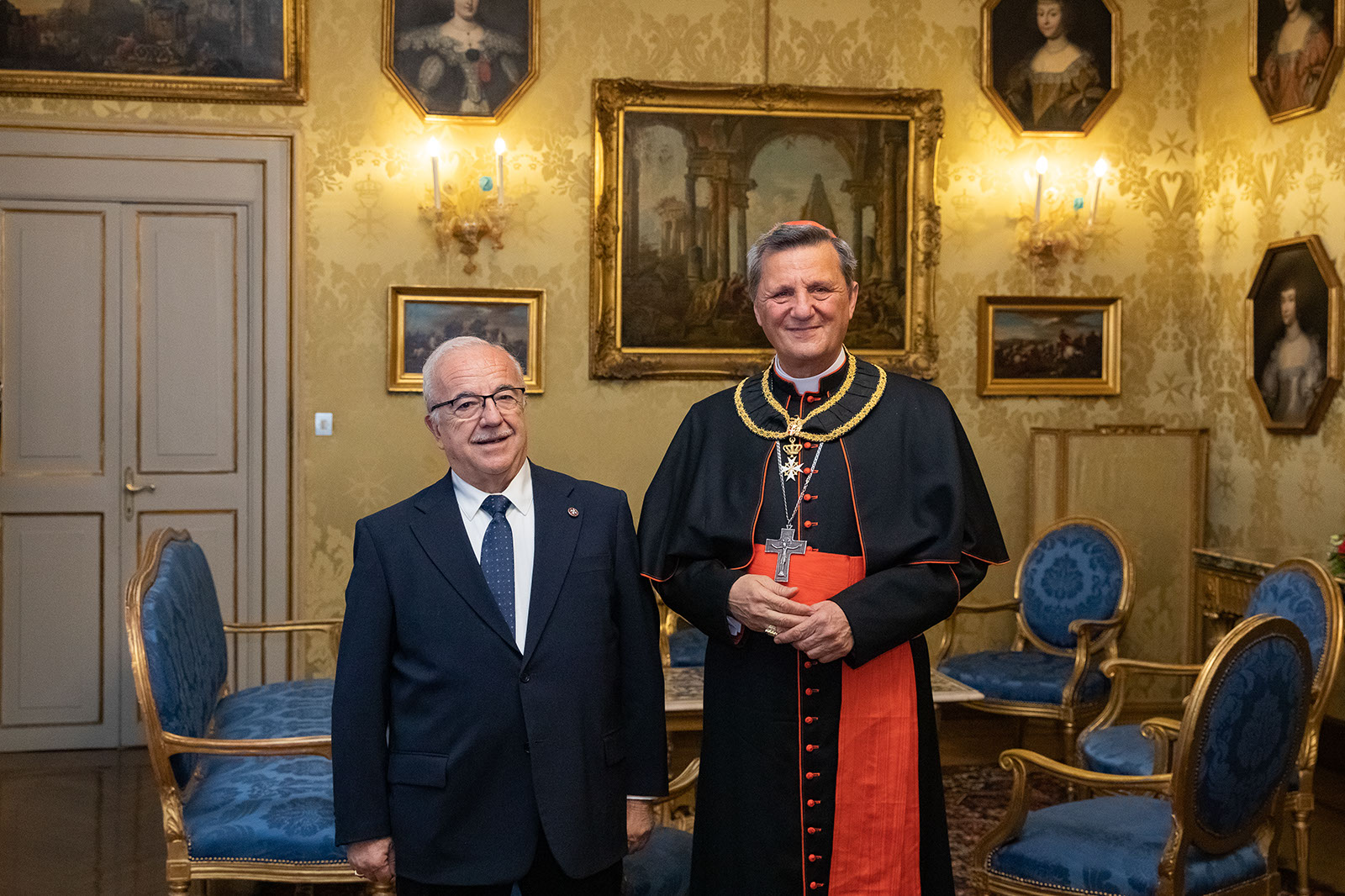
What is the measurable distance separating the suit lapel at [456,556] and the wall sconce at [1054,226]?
14.6ft

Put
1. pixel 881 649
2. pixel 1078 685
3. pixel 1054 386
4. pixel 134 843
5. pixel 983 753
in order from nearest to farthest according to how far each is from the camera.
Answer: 1. pixel 881 649
2. pixel 134 843
3. pixel 1078 685
4. pixel 983 753
5. pixel 1054 386

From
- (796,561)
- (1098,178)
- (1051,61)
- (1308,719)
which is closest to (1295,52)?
(1098,178)

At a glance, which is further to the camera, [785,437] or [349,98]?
[349,98]

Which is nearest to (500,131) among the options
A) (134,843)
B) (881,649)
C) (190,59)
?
(190,59)

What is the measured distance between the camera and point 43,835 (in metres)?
4.32

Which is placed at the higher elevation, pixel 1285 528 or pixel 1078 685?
pixel 1285 528

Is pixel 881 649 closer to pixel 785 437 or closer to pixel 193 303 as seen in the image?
pixel 785 437

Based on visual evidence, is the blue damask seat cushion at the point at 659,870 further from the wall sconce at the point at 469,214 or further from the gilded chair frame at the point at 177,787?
the wall sconce at the point at 469,214

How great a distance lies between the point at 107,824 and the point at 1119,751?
11.9 ft

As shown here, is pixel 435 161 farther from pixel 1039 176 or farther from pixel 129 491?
pixel 1039 176

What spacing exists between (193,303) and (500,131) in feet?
5.39

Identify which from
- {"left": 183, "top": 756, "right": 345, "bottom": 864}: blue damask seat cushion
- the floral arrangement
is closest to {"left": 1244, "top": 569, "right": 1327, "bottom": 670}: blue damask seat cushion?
the floral arrangement

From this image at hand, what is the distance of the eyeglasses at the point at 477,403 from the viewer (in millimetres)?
2088

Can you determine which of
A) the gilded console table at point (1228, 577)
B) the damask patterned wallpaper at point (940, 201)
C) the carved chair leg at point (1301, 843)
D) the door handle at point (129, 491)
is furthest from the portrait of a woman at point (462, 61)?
the carved chair leg at point (1301, 843)
